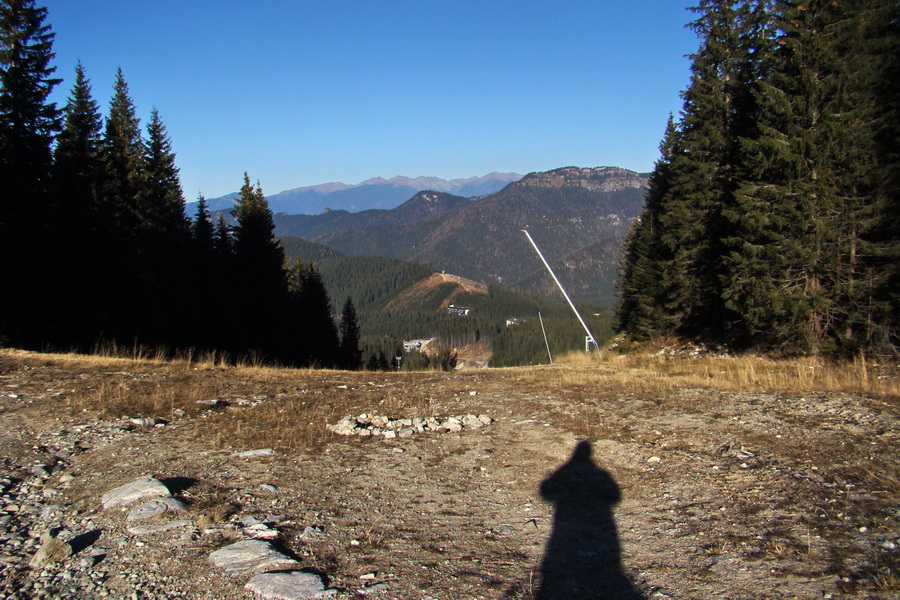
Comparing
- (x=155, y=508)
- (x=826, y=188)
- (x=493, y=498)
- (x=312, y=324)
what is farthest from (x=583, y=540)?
(x=312, y=324)

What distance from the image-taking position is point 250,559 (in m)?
4.13

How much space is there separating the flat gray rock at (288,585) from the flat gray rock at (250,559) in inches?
5.5

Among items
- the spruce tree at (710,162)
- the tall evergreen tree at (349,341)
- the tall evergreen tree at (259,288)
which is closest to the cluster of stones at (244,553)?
the spruce tree at (710,162)

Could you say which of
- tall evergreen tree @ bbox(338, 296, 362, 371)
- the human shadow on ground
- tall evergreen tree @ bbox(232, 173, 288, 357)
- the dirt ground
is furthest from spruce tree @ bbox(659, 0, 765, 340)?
tall evergreen tree @ bbox(338, 296, 362, 371)

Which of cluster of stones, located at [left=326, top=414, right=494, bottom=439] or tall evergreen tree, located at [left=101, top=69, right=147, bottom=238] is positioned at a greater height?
tall evergreen tree, located at [left=101, top=69, right=147, bottom=238]

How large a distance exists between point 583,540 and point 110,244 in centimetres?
2918

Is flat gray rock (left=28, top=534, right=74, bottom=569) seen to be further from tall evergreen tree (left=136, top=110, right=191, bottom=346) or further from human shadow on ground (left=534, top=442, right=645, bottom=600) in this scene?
tall evergreen tree (left=136, top=110, right=191, bottom=346)

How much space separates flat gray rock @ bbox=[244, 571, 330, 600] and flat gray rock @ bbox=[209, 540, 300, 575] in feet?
0.46

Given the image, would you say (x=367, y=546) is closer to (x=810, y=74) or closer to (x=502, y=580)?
(x=502, y=580)

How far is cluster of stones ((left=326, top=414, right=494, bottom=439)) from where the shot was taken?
817 cm

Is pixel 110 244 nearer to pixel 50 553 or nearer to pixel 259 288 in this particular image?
pixel 259 288

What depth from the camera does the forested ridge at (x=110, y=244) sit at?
72.0ft

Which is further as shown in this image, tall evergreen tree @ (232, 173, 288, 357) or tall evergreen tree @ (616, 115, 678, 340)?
tall evergreen tree @ (232, 173, 288, 357)

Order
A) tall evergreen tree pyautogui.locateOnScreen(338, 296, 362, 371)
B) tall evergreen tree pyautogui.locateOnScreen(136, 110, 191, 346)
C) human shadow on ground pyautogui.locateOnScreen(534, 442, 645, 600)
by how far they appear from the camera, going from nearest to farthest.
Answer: human shadow on ground pyautogui.locateOnScreen(534, 442, 645, 600) < tall evergreen tree pyautogui.locateOnScreen(136, 110, 191, 346) < tall evergreen tree pyautogui.locateOnScreen(338, 296, 362, 371)
